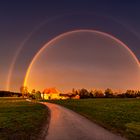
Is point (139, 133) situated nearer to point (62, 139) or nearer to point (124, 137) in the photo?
point (124, 137)

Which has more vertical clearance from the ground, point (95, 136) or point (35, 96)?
point (35, 96)

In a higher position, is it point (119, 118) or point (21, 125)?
point (119, 118)

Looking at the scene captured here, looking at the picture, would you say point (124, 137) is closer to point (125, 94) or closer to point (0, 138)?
point (0, 138)

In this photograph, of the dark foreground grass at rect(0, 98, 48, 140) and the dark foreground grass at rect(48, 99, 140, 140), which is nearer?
the dark foreground grass at rect(0, 98, 48, 140)

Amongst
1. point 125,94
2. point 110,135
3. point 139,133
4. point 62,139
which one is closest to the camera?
point 62,139

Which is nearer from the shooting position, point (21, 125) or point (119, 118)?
point (21, 125)

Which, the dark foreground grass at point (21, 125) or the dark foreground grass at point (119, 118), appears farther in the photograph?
the dark foreground grass at point (119, 118)

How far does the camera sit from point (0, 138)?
16984 millimetres

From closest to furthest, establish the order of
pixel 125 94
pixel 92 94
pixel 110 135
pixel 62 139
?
pixel 62 139
pixel 110 135
pixel 125 94
pixel 92 94

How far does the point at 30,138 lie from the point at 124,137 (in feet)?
17.1

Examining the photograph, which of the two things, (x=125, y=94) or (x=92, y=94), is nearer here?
(x=125, y=94)

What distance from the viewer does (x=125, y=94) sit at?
18575 centimetres

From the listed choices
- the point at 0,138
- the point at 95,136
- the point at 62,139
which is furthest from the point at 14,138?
the point at 95,136

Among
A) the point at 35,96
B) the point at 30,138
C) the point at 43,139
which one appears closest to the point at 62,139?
the point at 43,139
